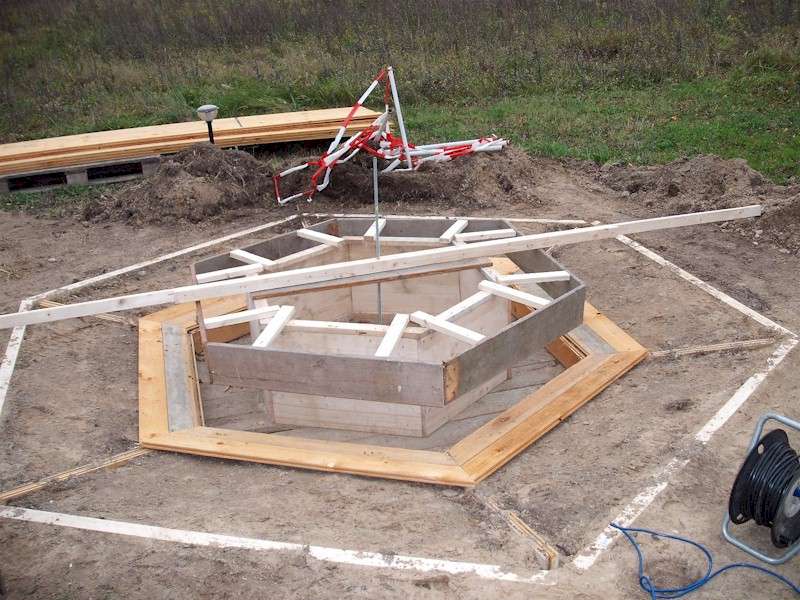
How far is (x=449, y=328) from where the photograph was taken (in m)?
5.20

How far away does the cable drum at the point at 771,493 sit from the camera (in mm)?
3750

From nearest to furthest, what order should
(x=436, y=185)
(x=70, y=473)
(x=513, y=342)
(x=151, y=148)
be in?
(x=70, y=473) → (x=513, y=342) → (x=436, y=185) → (x=151, y=148)

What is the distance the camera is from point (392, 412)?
17.6ft

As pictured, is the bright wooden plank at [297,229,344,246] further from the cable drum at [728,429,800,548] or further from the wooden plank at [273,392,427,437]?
the cable drum at [728,429,800,548]

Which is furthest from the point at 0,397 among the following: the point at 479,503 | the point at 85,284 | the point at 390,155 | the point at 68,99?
the point at 68,99

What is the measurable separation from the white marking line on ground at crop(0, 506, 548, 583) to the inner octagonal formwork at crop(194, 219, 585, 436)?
1040mm

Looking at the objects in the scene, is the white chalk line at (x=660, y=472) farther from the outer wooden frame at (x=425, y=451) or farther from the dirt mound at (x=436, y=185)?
the dirt mound at (x=436, y=185)

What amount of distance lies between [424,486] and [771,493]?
178 centimetres

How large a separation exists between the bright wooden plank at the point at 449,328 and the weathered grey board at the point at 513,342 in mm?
139

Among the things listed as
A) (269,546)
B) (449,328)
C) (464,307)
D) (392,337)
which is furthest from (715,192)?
(269,546)

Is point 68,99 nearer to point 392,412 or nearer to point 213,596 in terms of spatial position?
point 392,412

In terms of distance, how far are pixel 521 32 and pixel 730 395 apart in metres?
11.3

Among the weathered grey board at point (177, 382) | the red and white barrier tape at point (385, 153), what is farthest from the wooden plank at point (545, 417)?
the red and white barrier tape at point (385, 153)

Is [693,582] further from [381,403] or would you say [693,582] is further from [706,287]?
[706,287]
